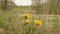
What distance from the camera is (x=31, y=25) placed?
85.0 inches

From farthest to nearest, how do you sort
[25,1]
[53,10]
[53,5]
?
[25,1] → [53,5] → [53,10]

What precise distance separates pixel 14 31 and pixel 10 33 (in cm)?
5

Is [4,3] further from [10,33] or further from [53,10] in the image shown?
[10,33]

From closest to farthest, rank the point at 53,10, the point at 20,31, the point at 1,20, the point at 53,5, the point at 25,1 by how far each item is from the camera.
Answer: the point at 20,31, the point at 1,20, the point at 53,10, the point at 53,5, the point at 25,1

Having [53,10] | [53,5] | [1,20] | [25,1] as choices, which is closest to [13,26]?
[1,20]

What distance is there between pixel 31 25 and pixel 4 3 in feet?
19.8

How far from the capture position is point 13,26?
223 centimetres

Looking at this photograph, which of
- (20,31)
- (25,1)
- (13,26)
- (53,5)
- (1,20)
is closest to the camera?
(20,31)

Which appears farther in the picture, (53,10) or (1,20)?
(53,10)

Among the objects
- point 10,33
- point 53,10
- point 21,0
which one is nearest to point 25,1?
point 21,0

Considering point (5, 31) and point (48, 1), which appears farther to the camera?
point (48, 1)

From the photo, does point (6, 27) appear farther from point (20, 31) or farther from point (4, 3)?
point (4, 3)

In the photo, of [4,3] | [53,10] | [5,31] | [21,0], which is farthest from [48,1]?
[5,31]

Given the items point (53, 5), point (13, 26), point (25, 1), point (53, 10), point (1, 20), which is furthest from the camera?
point (25, 1)
